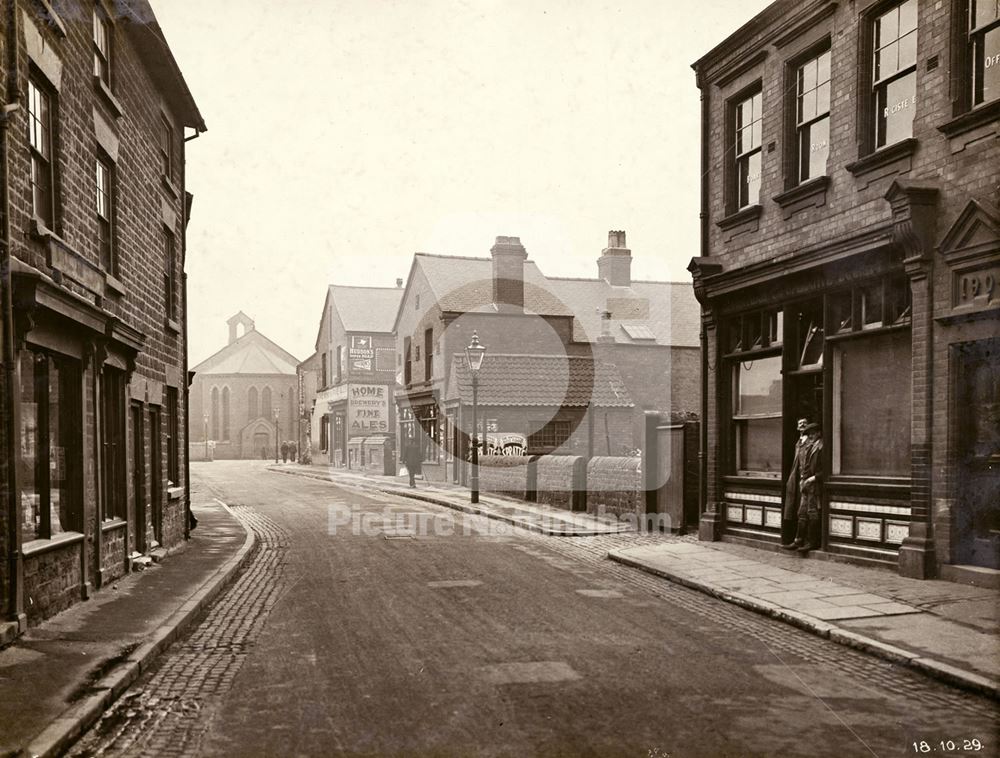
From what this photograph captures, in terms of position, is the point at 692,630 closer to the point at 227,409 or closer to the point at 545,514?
the point at 545,514

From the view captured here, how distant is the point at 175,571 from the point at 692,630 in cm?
707

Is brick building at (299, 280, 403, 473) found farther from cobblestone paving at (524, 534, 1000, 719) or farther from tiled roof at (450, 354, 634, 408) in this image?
cobblestone paving at (524, 534, 1000, 719)

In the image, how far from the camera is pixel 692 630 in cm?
866

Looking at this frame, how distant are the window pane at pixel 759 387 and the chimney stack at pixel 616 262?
2948 centimetres

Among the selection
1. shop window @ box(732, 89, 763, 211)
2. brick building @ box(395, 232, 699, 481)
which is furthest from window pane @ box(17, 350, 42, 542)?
brick building @ box(395, 232, 699, 481)

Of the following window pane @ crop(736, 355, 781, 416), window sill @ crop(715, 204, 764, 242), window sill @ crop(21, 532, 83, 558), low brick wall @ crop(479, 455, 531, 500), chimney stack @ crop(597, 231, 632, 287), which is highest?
chimney stack @ crop(597, 231, 632, 287)

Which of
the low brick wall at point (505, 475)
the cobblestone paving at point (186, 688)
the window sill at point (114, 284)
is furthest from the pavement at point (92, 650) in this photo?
the low brick wall at point (505, 475)

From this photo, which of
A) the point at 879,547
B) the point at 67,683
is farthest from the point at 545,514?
the point at 67,683

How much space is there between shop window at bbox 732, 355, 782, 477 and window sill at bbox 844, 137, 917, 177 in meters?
3.17

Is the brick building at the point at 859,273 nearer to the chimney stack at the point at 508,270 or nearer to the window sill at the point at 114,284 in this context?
the window sill at the point at 114,284

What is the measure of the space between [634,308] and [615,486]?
23982 mm

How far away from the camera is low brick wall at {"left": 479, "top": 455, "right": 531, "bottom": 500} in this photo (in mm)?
26094

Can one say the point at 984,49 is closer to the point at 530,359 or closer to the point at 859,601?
the point at 859,601

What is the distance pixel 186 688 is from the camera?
6.82m
